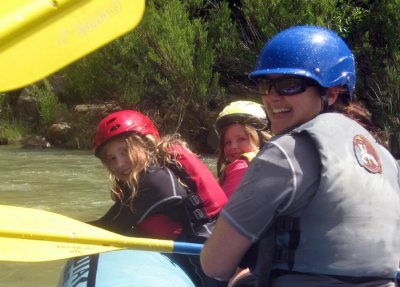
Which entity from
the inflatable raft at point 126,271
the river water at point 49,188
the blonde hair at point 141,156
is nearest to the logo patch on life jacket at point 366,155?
the inflatable raft at point 126,271

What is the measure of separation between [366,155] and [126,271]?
133 centimetres

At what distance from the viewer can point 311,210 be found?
2.03 meters

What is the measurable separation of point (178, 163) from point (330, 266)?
1611 mm

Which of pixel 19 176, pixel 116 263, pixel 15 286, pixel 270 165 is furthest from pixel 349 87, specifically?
pixel 19 176

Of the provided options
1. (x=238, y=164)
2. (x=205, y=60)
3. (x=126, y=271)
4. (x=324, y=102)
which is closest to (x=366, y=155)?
(x=324, y=102)

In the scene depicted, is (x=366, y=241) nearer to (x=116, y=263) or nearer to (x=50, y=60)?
(x=50, y=60)

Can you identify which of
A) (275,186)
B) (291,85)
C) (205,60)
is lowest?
(205,60)

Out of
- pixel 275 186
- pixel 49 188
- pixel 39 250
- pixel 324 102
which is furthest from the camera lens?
pixel 49 188

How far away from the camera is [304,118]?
2.20m

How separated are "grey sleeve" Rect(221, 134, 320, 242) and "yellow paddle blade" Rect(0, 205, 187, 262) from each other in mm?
839

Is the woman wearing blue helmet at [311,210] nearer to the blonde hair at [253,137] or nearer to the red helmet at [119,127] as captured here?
the red helmet at [119,127]

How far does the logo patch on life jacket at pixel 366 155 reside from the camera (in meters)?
2.09

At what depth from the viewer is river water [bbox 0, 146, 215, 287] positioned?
21.3ft

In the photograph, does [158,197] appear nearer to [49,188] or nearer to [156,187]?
[156,187]
